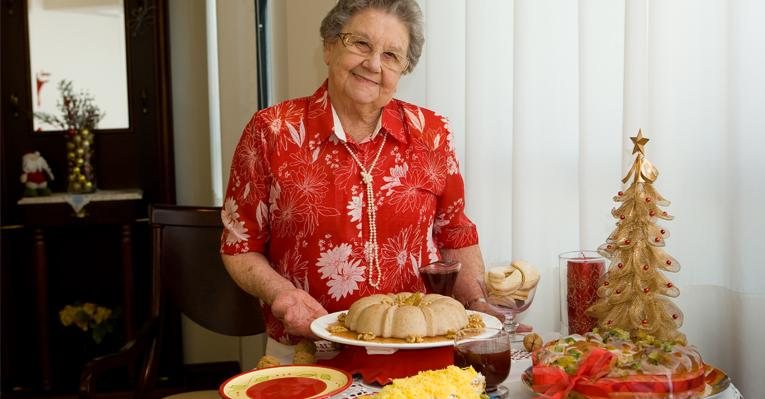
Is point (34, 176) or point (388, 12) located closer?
point (388, 12)

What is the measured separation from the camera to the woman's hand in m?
1.73

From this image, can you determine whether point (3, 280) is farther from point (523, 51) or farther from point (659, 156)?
point (659, 156)

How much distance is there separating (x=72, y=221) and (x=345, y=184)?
337 cm

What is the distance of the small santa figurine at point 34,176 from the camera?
5043 mm

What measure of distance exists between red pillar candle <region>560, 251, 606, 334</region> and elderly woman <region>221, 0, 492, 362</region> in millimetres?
267

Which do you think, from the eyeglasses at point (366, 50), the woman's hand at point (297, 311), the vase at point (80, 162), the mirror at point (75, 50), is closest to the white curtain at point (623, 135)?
the eyeglasses at point (366, 50)

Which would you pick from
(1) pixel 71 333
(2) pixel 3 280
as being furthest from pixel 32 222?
(1) pixel 71 333

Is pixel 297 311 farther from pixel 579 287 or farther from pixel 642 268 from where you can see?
pixel 642 268

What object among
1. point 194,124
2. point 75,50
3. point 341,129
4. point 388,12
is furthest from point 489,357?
point 75,50

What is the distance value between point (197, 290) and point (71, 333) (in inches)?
117

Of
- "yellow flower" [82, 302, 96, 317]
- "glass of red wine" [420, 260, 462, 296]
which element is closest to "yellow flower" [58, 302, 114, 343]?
"yellow flower" [82, 302, 96, 317]

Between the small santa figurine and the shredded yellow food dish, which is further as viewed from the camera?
the small santa figurine

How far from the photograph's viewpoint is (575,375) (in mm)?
1268

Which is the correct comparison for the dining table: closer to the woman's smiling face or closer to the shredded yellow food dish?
the shredded yellow food dish
